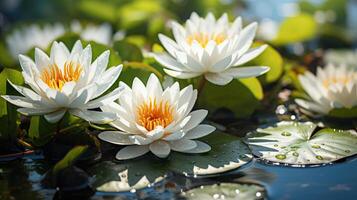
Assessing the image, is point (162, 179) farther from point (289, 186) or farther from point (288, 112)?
point (288, 112)

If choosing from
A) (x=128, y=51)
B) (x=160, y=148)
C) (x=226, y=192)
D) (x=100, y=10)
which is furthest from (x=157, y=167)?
(x=100, y=10)

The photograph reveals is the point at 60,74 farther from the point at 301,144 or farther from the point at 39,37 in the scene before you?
the point at 39,37

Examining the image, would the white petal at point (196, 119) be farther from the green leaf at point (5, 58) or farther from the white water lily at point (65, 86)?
the green leaf at point (5, 58)

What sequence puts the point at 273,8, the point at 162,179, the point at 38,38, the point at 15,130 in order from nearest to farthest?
the point at 162,179 → the point at 15,130 → the point at 38,38 → the point at 273,8

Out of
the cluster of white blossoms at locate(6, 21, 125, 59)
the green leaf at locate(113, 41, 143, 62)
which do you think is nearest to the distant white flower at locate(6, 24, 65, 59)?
the cluster of white blossoms at locate(6, 21, 125, 59)

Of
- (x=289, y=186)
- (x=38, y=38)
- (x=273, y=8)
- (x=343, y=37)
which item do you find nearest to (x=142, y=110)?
(x=289, y=186)

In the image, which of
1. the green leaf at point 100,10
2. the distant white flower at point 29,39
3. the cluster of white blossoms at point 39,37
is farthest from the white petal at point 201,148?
the green leaf at point 100,10
